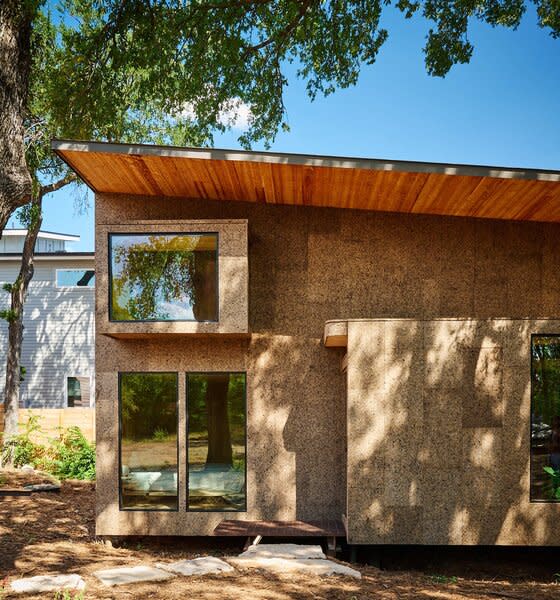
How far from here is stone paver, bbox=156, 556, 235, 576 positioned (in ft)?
18.6

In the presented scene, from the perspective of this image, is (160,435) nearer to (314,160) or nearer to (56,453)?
(314,160)

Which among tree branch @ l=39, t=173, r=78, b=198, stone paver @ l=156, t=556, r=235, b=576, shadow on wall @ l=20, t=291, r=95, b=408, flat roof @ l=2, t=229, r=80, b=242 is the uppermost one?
flat roof @ l=2, t=229, r=80, b=242

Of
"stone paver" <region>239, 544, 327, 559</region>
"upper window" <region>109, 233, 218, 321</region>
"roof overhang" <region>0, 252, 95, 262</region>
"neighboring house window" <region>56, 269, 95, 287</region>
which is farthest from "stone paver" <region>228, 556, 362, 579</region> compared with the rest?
"neighboring house window" <region>56, 269, 95, 287</region>

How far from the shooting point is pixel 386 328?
7551 millimetres

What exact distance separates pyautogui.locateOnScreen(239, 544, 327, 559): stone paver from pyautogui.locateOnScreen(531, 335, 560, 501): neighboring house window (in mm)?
2506

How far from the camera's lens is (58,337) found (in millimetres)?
19781

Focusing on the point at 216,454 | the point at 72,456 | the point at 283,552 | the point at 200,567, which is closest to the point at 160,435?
the point at 216,454

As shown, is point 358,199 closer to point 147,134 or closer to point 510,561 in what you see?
point 510,561

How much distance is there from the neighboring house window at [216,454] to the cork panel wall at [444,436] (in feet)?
5.62

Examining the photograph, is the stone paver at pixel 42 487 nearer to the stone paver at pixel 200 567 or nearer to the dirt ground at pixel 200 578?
the dirt ground at pixel 200 578

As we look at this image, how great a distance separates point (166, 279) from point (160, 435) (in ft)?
6.72

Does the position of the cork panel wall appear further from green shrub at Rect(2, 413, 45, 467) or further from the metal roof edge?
green shrub at Rect(2, 413, 45, 467)

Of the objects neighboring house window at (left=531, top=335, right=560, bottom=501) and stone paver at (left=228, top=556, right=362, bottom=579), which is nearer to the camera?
stone paver at (left=228, top=556, right=362, bottom=579)

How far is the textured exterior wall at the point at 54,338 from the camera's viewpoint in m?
19.8
